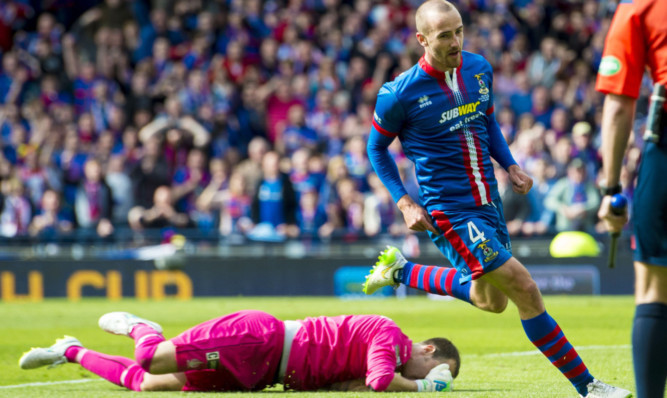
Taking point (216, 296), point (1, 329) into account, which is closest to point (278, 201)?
point (216, 296)

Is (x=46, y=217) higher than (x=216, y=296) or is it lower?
higher

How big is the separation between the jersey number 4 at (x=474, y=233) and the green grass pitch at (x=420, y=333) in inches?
38.5

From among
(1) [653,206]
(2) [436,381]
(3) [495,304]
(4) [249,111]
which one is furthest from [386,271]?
(4) [249,111]

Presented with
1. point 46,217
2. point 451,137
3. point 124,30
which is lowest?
point 46,217

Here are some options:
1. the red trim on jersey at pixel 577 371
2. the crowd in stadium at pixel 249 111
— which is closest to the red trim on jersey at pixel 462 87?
the red trim on jersey at pixel 577 371

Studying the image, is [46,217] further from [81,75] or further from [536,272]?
[536,272]

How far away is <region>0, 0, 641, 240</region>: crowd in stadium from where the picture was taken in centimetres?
1703

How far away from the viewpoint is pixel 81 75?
19969mm

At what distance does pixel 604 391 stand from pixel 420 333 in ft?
16.0

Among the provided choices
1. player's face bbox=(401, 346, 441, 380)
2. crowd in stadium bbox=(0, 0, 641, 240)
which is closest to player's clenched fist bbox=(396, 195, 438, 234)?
player's face bbox=(401, 346, 441, 380)

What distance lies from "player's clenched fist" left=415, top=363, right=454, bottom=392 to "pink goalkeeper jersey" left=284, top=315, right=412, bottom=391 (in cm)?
19

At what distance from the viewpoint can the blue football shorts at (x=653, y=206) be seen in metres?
4.45

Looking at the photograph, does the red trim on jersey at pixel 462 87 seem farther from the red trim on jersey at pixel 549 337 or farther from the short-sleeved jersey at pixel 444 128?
the red trim on jersey at pixel 549 337

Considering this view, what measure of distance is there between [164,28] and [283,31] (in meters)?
2.37
